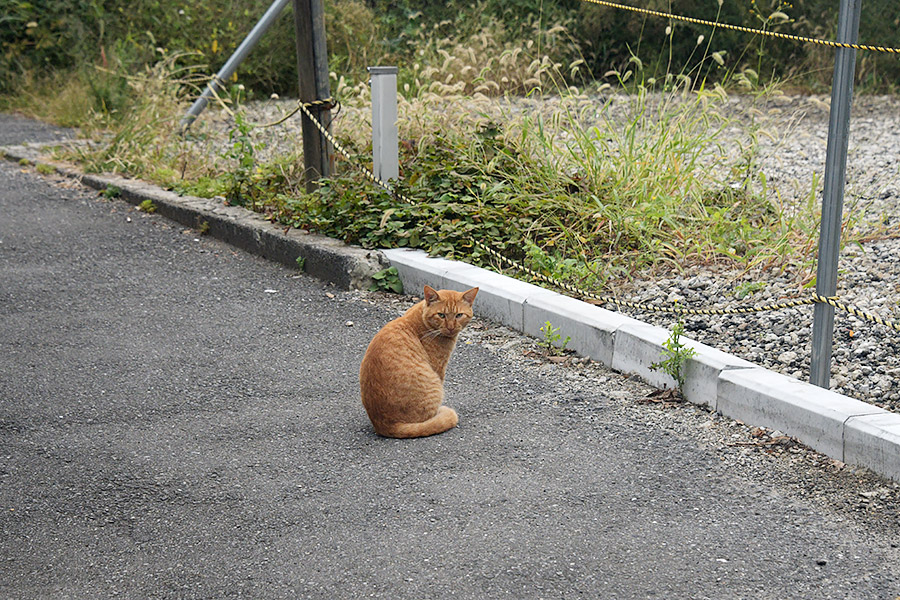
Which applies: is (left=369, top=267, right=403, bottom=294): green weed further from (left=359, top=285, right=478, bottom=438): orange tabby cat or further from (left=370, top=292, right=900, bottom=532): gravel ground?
(left=359, top=285, right=478, bottom=438): orange tabby cat

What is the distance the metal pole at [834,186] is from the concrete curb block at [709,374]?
0.17 meters

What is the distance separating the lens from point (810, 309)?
4520mm

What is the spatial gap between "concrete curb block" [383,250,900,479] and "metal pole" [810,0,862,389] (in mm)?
169

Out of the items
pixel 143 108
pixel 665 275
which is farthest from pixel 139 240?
pixel 665 275

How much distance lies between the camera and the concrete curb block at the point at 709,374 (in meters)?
3.15

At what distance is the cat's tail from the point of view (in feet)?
11.6

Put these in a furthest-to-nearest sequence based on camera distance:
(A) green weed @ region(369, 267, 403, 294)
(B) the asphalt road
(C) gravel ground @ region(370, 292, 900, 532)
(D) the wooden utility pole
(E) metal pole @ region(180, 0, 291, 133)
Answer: (E) metal pole @ region(180, 0, 291, 133)
(D) the wooden utility pole
(A) green weed @ region(369, 267, 403, 294)
(C) gravel ground @ region(370, 292, 900, 532)
(B) the asphalt road

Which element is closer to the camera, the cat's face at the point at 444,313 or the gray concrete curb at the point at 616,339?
the gray concrete curb at the point at 616,339

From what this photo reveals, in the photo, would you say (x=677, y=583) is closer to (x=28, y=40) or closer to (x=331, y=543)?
(x=331, y=543)

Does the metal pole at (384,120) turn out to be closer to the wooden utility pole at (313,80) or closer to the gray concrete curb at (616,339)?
the wooden utility pole at (313,80)

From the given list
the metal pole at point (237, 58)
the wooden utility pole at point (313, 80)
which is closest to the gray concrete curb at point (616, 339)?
the wooden utility pole at point (313, 80)

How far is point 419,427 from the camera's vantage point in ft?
11.6

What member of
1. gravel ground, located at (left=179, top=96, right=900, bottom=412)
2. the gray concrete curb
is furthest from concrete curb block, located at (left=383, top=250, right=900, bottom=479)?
gravel ground, located at (left=179, top=96, right=900, bottom=412)

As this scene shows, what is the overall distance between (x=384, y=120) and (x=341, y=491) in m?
3.46
